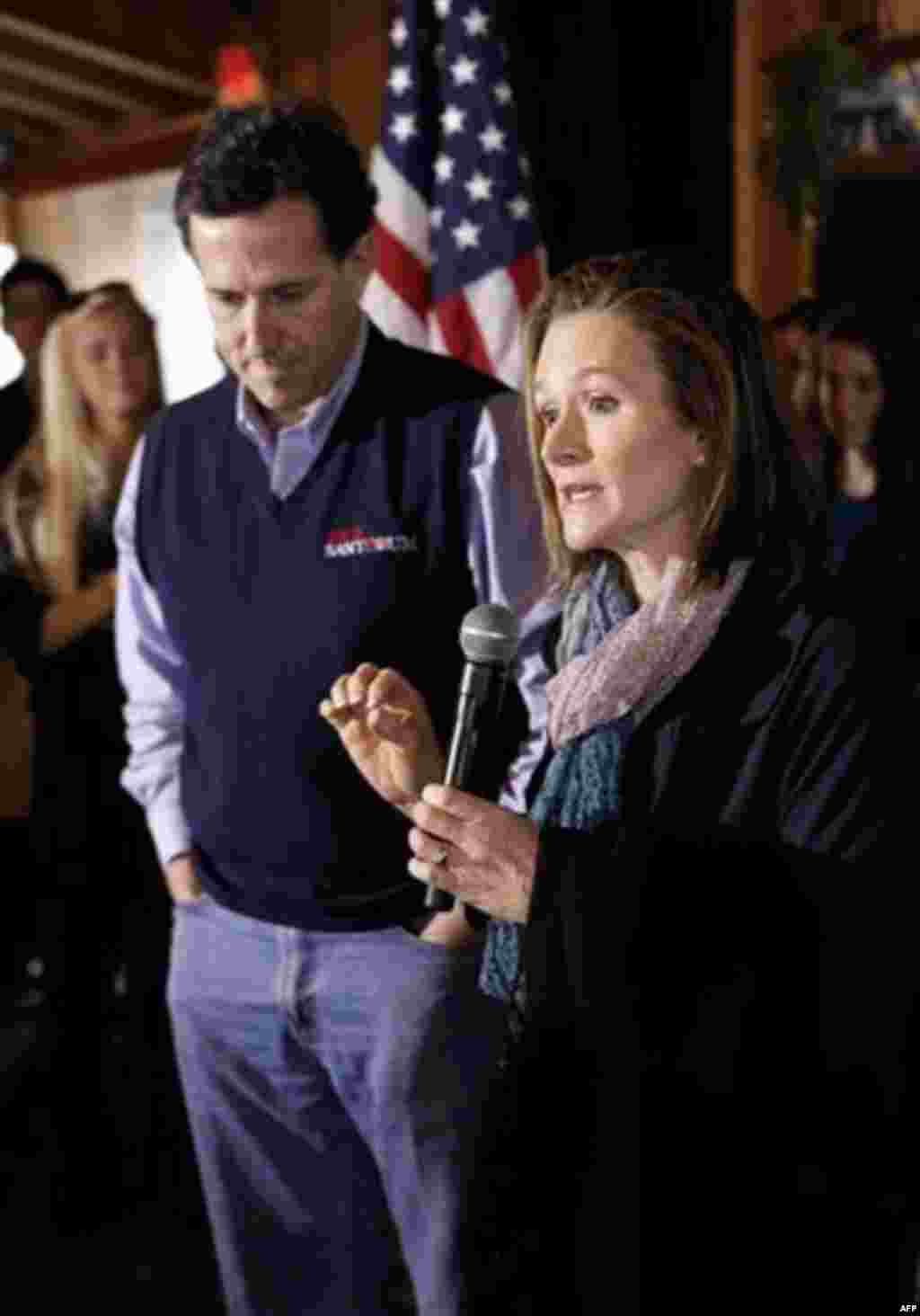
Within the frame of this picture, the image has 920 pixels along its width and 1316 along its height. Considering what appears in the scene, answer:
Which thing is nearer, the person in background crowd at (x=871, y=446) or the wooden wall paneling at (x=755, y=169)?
the person in background crowd at (x=871, y=446)

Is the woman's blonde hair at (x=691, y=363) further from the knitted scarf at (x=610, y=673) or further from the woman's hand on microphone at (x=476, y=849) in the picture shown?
the woman's hand on microphone at (x=476, y=849)

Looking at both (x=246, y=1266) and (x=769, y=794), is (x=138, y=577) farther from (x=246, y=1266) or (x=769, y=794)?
(x=769, y=794)

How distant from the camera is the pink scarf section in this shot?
1008mm

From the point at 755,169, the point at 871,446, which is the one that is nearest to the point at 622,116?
the point at 755,169

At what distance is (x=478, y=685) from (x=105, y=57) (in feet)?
11.3

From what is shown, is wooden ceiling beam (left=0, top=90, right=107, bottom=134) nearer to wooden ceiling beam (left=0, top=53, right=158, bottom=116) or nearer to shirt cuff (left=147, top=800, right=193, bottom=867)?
wooden ceiling beam (left=0, top=53, right=158, bottom=116)

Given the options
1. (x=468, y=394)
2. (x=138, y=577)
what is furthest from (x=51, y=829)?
(x=468, y=394)

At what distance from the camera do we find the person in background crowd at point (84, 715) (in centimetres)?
245

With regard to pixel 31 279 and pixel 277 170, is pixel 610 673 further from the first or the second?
pixel 31 279

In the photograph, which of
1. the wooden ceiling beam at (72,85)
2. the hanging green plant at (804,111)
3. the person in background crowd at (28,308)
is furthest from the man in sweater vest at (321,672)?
the wooden ceiling beam at (72,85)

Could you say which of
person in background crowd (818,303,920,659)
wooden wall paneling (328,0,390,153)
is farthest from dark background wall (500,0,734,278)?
wooden wall paneling (328,0,390,153)

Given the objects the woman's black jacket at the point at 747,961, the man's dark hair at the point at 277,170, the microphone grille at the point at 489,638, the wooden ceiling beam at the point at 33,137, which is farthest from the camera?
the wooden ceiling beam at the point at 33,137

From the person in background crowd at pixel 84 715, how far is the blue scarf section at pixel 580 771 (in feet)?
4.71

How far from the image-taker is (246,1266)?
156cm
